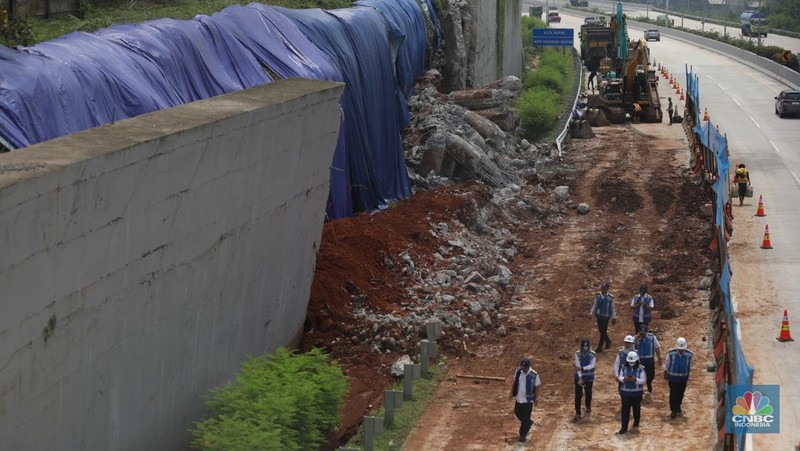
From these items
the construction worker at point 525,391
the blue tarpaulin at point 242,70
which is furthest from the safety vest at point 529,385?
the blue tarpaulin at point 242,70

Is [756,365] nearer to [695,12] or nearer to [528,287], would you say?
[528,287]

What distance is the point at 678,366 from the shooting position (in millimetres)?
18344

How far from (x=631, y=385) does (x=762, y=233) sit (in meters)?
14.3

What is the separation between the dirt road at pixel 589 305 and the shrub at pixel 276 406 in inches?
62.4

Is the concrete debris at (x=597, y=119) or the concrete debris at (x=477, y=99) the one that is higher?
the concrete debris at (x=477, y=99)

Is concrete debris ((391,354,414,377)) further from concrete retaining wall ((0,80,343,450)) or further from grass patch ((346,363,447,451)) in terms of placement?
concrete retaining wall ((0,80,343,450))

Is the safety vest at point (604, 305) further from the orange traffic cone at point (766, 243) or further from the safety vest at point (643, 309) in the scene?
the orange traffic cone at point (766, 243)

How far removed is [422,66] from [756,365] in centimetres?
1930

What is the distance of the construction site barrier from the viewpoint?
1733 cm

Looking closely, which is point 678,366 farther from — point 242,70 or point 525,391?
point 242,70

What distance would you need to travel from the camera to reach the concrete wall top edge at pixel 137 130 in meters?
13.2

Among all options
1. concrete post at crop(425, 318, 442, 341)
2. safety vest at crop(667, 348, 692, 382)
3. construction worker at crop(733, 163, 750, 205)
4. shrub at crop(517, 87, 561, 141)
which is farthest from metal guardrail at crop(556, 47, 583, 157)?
safety vest at crop(667, 348, 692, 382)

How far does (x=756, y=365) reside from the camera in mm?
21344

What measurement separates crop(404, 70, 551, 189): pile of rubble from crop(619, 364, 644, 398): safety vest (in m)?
14.3
